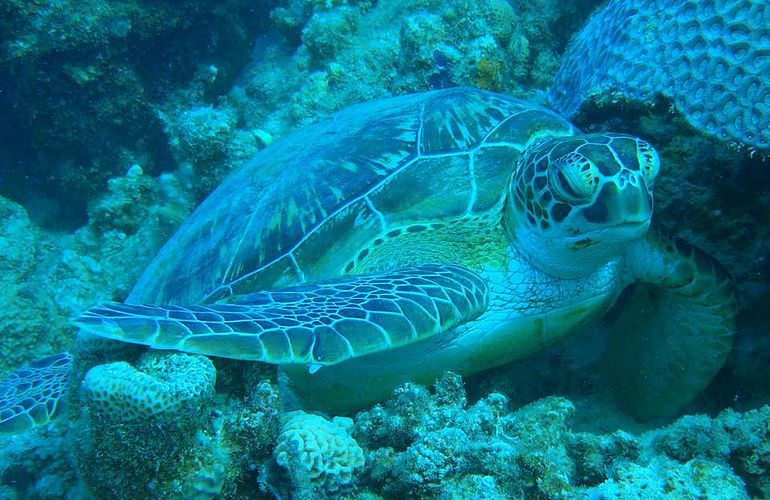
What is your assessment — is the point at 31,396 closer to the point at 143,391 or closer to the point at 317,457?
the point at 143,391

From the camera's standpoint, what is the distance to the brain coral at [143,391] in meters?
1.12

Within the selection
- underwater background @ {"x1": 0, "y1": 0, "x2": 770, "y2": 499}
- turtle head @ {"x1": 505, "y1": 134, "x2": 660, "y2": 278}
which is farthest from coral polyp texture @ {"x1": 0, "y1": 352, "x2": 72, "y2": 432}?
turtle head @ {"x1": 505, "y1": 134, "x2": 660, "y2": 278}

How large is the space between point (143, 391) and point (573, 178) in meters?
1.71

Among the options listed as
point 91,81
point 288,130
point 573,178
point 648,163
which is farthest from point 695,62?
point 91,81

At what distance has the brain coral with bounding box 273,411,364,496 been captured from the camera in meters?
1.24

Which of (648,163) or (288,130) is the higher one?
(648,163)

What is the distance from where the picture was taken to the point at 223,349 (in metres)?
1.30

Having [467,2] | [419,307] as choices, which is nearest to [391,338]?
[419,307]

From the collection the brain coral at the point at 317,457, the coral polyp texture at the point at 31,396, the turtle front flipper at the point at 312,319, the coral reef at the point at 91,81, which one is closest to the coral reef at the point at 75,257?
the coral reef at the point at 91,81

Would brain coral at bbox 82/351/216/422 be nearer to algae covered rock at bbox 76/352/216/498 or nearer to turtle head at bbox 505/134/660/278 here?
algae covered rock at bbox 76/352/216/498

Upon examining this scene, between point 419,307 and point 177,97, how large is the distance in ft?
12.9

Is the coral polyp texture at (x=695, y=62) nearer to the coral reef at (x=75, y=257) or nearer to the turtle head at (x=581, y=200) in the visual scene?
the turtle head at (x=581, y=200)

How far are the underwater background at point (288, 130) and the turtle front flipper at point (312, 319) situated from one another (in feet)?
0.33

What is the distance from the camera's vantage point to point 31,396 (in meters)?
1.91
